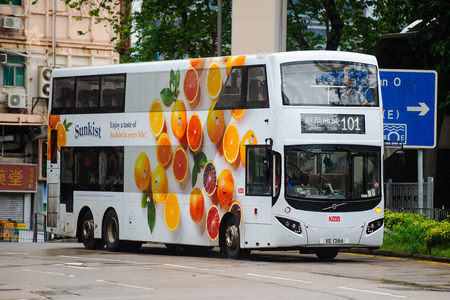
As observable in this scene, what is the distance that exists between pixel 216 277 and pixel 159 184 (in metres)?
7.07

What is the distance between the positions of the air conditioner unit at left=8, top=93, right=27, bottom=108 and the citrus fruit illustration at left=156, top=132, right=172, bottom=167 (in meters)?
20.4

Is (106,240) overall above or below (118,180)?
below

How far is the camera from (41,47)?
141 ft

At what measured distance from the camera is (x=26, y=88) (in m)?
42.2

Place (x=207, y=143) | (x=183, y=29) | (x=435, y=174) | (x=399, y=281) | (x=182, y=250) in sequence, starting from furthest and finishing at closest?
(x=183, y=29), (x=435, y=174), (x=182, y=250), (x=207, y=143), (x=399, y=281)

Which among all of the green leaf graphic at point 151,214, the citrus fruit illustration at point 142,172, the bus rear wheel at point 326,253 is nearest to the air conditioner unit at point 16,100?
the citrus fruit illustration at point 142,172

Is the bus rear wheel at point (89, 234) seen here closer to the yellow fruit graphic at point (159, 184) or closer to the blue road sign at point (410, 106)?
the yellow fruit graphic at point (159, 184)

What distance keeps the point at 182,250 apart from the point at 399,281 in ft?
34.7

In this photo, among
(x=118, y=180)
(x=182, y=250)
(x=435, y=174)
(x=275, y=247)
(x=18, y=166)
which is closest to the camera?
(x=275, y=247)

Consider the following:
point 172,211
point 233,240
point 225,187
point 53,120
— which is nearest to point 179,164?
point 172,211

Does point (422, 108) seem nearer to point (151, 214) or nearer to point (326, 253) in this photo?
point (326, 253)

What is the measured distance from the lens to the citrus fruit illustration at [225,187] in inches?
796

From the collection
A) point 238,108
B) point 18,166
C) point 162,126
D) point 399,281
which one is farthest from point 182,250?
point 18,166

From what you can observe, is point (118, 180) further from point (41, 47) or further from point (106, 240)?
point (41, 47)
